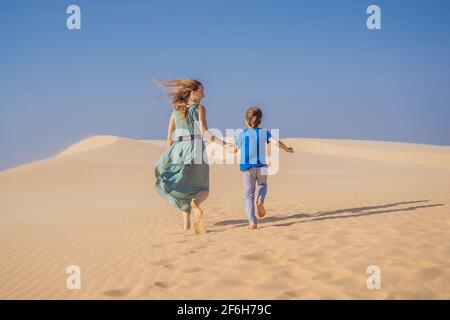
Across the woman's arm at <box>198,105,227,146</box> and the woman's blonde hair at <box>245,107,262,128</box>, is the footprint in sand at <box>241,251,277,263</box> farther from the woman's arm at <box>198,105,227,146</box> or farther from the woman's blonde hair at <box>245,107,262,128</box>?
the woman's blonde hair at <box>245,107,262,128</box>

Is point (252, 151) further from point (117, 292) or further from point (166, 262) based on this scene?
point (117, 292)

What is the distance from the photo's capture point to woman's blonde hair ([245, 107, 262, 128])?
23.4 ft

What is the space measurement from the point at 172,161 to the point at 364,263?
139 inches

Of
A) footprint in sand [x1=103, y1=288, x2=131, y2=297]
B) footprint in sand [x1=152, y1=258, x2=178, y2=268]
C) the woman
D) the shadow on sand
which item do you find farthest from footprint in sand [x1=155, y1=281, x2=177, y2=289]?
the shadow on sand

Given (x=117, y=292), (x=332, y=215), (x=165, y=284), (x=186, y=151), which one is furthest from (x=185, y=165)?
(x=332, y=215)

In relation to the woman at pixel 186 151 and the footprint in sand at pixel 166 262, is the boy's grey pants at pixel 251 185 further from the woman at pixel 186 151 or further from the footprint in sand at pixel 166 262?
the footprint in sand at pixel 166 262

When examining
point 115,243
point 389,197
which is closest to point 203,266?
point 115,243

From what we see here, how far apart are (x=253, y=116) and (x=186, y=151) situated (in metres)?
1.22

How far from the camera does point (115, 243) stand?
22.9 feet

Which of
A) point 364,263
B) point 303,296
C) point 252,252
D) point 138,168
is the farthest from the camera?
point 138,168

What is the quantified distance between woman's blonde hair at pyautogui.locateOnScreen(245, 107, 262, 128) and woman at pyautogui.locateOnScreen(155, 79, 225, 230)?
0.58 metres

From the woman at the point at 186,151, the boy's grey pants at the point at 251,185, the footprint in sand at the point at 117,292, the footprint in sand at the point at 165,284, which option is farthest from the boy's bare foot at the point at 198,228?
the footprint in sand at the point at 117,292

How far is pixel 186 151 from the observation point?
707 centimetres
